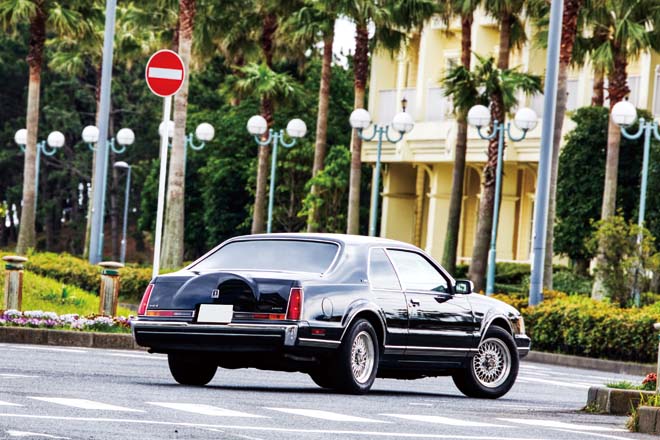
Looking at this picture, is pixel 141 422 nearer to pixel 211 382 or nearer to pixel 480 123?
pixel 211 382

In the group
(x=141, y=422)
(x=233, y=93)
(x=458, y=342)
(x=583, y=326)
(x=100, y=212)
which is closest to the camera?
(x=141, y=422)

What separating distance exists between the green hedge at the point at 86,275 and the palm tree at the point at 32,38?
10010mm

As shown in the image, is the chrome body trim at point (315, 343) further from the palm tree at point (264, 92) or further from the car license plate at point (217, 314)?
the palm tree at point (264, 92)

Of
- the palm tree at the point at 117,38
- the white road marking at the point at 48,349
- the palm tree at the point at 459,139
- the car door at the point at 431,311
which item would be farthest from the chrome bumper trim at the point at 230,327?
the palm tree at the point at 117,38

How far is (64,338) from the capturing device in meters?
22.7

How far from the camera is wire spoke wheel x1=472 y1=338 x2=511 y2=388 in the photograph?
17359 millimetres

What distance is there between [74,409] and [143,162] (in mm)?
77713

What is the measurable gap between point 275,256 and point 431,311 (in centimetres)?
173

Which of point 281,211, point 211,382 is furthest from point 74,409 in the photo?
point 281,211

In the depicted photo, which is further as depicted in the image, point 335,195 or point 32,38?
point 335,195

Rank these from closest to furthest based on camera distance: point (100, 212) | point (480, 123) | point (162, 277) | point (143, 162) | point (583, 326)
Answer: point (162, 277) → point (583, 326) → point (100, 212) → point (480, 123) → point (143, 162)

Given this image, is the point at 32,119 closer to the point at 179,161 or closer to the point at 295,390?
the point at 179,161

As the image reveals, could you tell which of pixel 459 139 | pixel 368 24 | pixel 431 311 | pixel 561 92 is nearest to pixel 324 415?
pixel 431 311

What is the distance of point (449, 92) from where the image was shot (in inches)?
1638
